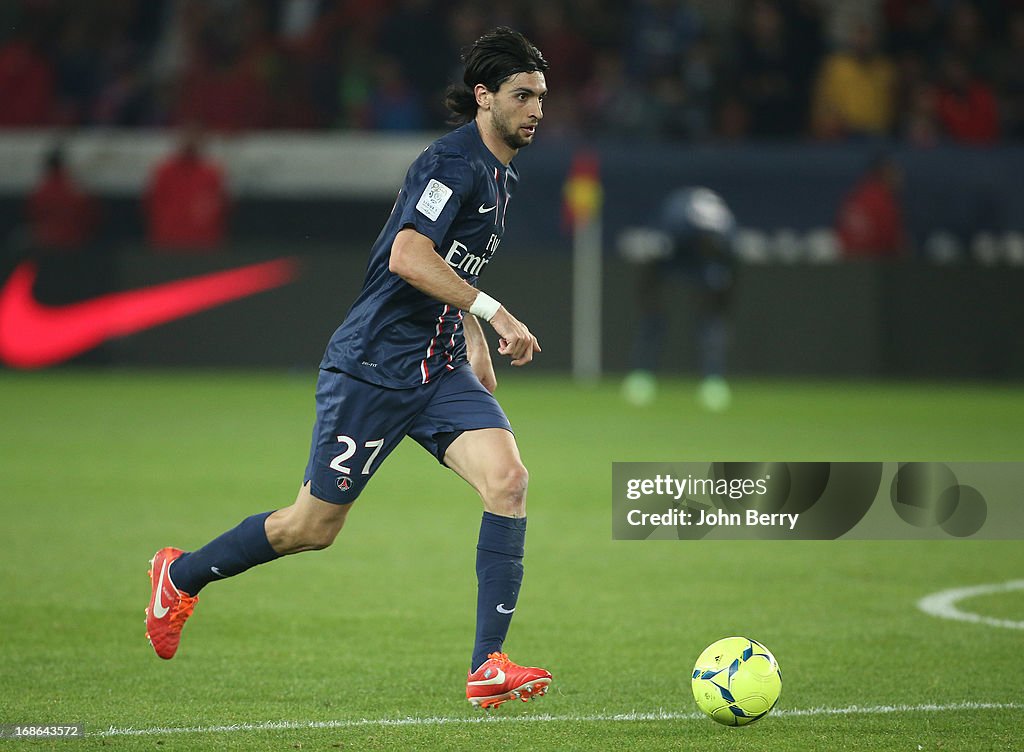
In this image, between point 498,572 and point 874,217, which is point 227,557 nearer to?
point 498,572

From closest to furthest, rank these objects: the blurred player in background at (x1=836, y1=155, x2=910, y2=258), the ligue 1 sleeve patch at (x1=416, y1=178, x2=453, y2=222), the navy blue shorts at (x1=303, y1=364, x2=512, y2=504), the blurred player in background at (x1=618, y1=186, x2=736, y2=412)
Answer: the ligue 1 sleeve patch at (x1=416, y1=178, x2=453, y2=222) < the navy blue shorts at (x1=303, y1=364, x2=512, y2=504) < the blurred player in background at (x1=618, y1=186, x2=736, y2=412) < the blurred player in background at (x1=836, y1=155, x2=910, y2=258)

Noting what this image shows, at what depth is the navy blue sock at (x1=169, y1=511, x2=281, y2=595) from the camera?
18.3 feet

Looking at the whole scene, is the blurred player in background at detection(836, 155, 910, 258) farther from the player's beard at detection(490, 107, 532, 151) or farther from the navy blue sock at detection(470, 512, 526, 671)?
the navy blue sock at detection(470, 512, 526, 671)

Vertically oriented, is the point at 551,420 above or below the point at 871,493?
above

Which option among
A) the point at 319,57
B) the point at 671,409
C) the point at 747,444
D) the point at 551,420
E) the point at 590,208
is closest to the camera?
the point at 747,444

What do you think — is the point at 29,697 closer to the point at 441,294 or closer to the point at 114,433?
the point at 441,294

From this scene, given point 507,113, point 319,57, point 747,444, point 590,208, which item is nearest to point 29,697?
point 507,113

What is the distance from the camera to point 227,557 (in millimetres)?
5652

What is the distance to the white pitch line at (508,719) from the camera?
4.86 m

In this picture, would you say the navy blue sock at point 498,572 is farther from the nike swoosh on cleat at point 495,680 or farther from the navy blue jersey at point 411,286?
the navy blue jersey at point 411,286

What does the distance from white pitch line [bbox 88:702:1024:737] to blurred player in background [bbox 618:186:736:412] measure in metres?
10.9

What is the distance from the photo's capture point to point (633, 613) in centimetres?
691

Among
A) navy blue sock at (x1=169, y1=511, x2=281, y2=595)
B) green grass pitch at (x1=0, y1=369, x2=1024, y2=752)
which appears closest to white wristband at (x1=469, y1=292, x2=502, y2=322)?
navy blue sock at (x1=169, y1=511, x2=281, y2=595)

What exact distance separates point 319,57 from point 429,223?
15.4 meters
